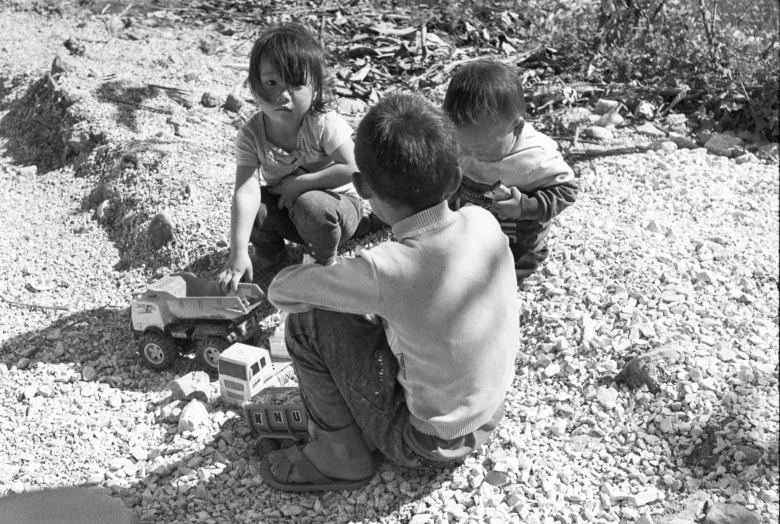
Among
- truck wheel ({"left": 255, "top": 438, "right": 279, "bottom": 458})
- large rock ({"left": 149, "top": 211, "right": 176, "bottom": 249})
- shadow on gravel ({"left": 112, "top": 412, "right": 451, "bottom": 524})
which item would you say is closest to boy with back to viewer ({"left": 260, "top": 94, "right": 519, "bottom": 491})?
shadow on gravel ({"left": 112, "top": 412, "right": 451, "bottom": 524})

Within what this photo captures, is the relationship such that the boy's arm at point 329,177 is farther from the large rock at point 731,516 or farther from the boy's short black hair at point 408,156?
the large rock at point 731,516

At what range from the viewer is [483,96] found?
326 cm

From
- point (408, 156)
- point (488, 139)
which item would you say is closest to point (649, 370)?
point (488, 139)

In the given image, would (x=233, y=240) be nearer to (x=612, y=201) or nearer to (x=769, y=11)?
(x=612, y=201)

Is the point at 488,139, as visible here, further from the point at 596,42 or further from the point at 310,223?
the point at 596,42

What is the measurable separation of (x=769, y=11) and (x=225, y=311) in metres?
5.32

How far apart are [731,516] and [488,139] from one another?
1.66m

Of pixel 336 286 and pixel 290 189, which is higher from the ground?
pixel 336 286

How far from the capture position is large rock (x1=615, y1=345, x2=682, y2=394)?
308 centimetres

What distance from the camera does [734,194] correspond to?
4410 mm

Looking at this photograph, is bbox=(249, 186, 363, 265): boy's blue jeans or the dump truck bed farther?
bbox=(249, 186, 363, 265): boy's blue jeans

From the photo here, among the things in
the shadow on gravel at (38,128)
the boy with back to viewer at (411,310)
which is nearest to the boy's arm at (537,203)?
the boy with back to viewer at (411,310)

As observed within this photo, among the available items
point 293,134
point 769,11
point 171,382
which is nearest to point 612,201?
point 293,134

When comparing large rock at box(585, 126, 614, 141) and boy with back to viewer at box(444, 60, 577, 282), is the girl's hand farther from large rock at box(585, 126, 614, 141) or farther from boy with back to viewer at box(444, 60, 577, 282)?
large rock at box(585, 126, 614, 141)
